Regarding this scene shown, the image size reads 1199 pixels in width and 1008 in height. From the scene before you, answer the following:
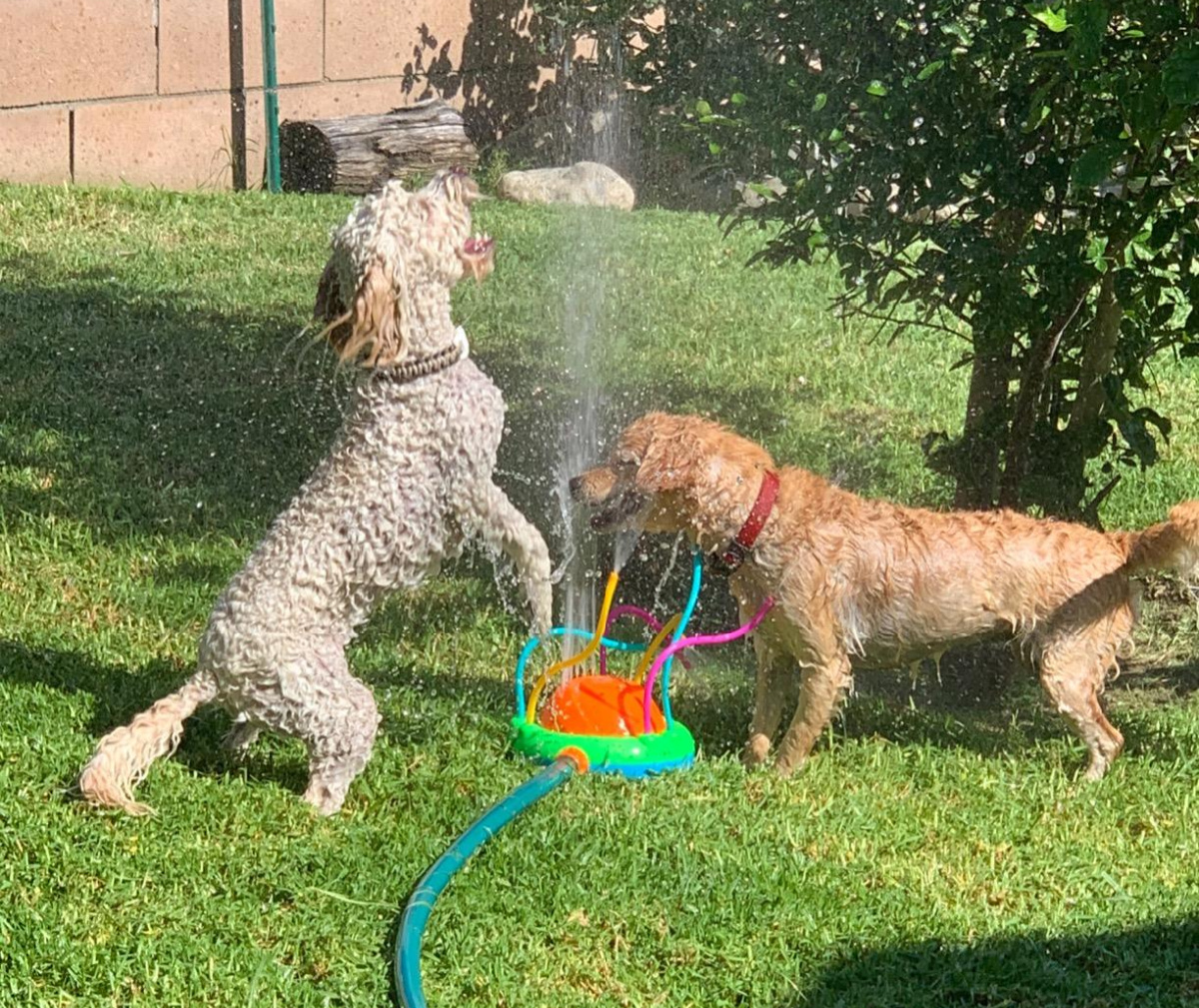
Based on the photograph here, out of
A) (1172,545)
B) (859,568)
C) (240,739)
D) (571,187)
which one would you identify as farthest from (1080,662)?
(571,187)

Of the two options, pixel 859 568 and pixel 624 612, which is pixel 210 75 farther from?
pixel 859 568

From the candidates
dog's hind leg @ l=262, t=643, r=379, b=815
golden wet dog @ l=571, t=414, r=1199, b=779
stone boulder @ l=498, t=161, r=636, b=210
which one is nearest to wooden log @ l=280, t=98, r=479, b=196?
stone boulder @ l=498, t=161, r=636, b=210

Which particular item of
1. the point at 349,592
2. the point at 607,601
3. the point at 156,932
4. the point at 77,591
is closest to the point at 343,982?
the point at 156,932

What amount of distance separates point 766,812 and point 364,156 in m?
9.42

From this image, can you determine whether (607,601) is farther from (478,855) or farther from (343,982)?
(343,982)

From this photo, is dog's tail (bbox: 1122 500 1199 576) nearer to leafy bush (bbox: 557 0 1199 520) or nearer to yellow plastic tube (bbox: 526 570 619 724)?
leafy bush (bbox: 557 0 1199 520)

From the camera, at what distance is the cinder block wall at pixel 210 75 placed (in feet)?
39.0

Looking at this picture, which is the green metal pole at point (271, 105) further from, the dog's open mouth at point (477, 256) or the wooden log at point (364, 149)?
the dog's open mouth at point (477, 256)

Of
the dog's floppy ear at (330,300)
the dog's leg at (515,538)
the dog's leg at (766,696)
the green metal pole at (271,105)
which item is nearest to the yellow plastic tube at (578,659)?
the dog's leg at (515,538)

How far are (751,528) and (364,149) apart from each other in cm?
898

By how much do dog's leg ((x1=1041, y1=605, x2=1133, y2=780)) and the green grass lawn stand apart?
24cm

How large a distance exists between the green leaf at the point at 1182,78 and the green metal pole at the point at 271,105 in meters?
9.73

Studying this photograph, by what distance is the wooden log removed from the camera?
13.0m

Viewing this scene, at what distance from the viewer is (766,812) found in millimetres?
4688
